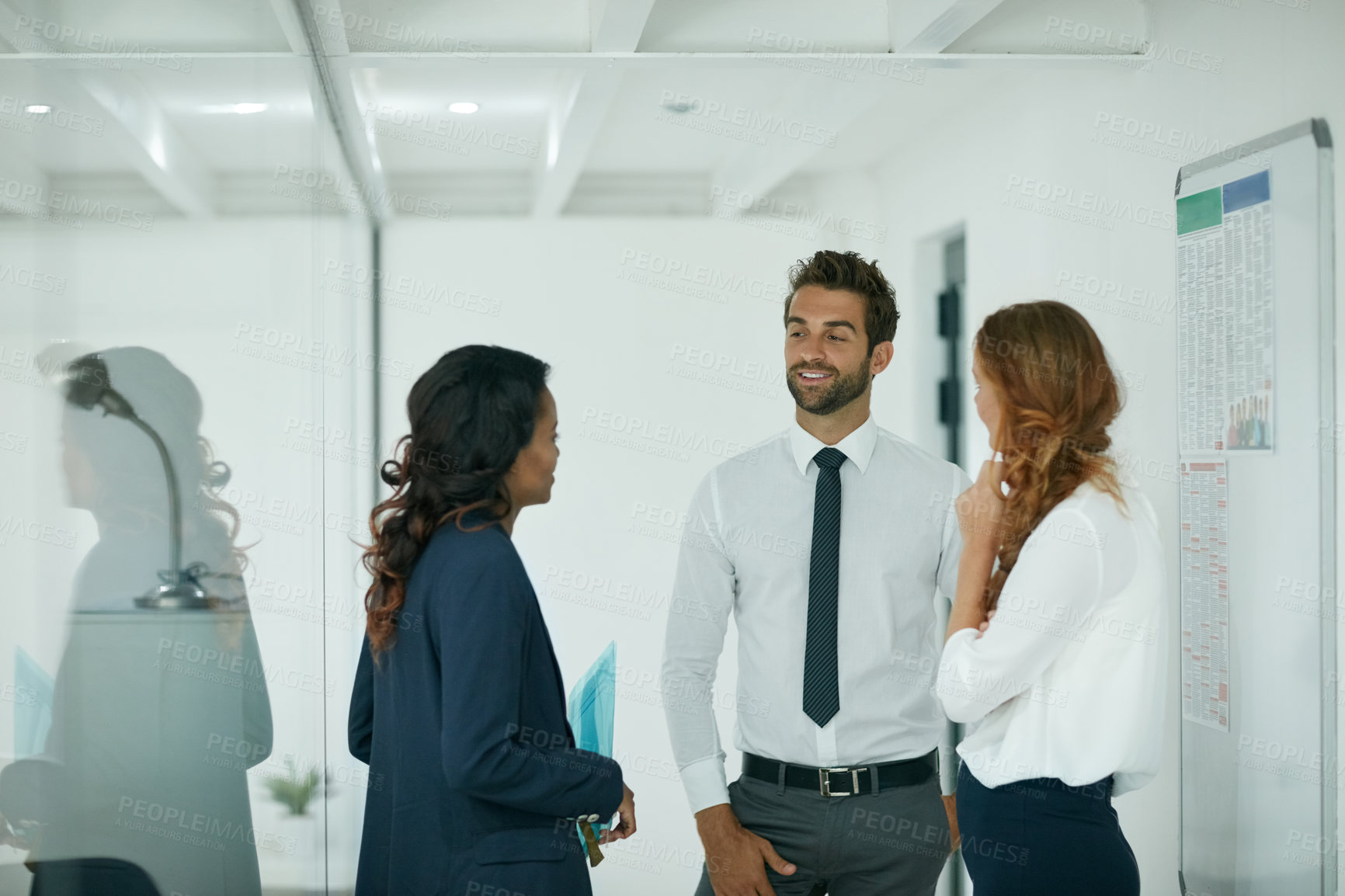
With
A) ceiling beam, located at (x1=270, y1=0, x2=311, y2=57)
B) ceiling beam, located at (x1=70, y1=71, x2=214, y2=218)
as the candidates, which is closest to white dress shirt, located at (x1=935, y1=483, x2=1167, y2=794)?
ceiling beam, located at (x1=70, y1=71, x2=214, y2=218)

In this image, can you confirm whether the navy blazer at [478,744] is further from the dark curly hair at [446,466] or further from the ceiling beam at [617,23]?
the ceiling beam at [617,23]

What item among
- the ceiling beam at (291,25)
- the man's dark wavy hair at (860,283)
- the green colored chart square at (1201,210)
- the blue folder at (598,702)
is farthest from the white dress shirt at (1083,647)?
the ceiling beam at (291,25)

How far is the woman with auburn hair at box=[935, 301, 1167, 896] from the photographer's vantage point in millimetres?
1563

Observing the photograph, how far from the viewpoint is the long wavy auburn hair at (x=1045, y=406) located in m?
1.63

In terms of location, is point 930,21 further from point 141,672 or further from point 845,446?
point 141,672

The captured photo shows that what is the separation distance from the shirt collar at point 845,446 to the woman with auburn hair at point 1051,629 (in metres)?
0.39

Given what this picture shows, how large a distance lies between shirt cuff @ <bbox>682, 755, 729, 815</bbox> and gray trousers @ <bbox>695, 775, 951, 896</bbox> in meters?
0.07

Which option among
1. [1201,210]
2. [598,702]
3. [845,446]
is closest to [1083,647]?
[845,446]

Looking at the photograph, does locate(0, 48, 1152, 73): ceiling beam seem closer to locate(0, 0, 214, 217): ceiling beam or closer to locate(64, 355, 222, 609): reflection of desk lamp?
locate(0, 0, 214, 217): ceiling beam

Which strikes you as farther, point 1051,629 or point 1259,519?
point 1259,519

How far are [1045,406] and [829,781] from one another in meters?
0.78

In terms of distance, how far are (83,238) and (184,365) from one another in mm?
265

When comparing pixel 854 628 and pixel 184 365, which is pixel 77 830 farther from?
pixel 854 628

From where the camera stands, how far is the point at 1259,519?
6.77ft
